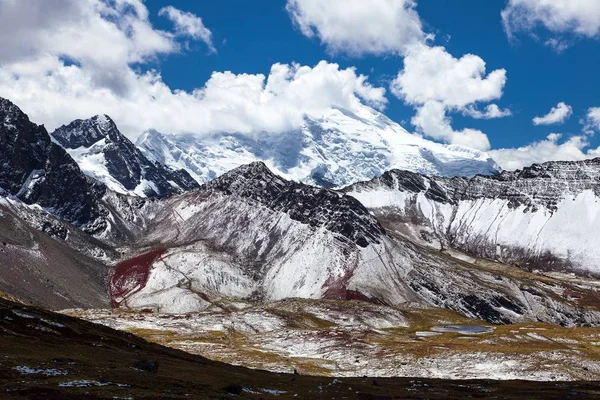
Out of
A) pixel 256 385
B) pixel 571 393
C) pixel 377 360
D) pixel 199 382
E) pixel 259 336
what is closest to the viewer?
pixel 199 382

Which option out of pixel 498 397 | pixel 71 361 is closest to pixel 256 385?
pixel 71 361

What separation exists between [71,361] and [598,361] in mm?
114152

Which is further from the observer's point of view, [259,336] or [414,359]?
[259,336]

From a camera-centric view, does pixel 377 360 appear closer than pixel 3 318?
No

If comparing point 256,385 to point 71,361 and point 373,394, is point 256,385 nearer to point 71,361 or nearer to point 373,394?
point 373,394

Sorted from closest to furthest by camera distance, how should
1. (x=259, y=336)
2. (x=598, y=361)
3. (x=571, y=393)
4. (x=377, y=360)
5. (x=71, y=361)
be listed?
(x=71, y=361), (x=571, y=393), (x=598, y=361), (x=377, y=360), (x=259, y=336)

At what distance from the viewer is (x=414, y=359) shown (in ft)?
456

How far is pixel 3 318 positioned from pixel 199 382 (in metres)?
37.0

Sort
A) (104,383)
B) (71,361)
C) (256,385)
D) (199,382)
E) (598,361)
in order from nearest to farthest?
(104,383) < (71,361) < (199,382) < (256,385) < (598,361)

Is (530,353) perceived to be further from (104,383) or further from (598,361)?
(104,383)

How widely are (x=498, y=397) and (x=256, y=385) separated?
105ft

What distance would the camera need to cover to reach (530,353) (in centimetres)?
13762

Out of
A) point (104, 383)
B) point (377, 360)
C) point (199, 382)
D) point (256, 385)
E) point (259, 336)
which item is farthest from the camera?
point (259, 336)

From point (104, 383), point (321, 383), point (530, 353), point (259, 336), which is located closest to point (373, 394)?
point (321, 383)
